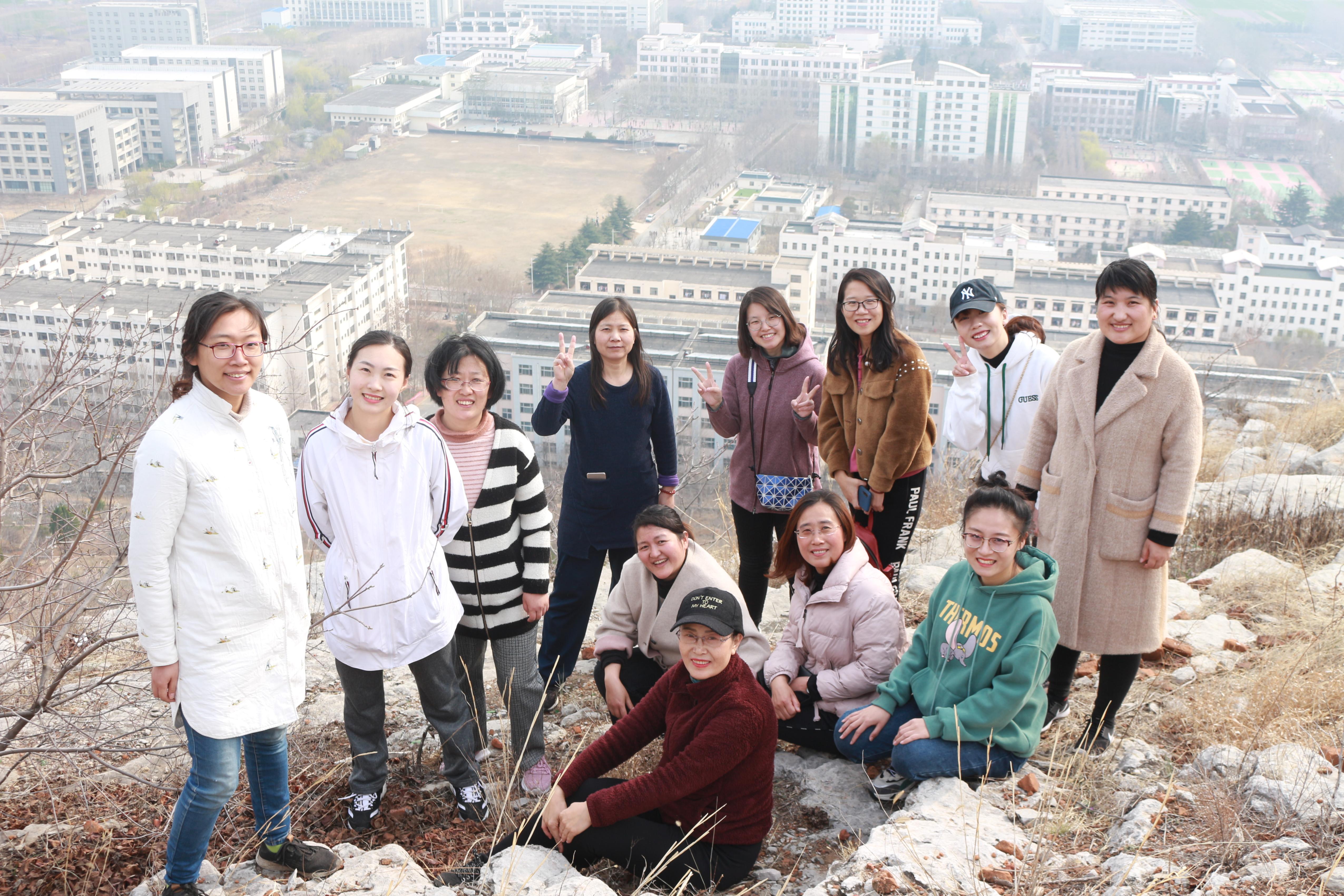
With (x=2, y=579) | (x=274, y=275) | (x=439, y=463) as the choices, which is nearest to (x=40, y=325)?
(x=274, y=275)

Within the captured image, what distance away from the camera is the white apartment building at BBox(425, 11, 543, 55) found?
50.0 meters

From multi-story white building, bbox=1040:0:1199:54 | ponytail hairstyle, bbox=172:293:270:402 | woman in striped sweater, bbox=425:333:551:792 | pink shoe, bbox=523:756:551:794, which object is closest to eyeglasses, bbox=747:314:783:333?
woman in striped sweater, bbox=425:333:551:792

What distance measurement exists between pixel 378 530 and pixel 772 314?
109cm

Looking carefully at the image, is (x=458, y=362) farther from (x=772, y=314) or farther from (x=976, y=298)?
(x=976, y=298)

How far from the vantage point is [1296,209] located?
29.3 metres

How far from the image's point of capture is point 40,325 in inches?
513

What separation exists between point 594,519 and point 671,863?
2.99ft

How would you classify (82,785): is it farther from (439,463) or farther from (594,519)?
(594,519)

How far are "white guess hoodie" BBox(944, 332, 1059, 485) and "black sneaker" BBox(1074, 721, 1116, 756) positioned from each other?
1.78ft

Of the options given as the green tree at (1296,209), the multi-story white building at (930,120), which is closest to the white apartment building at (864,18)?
the multi-story white building at (930,120)

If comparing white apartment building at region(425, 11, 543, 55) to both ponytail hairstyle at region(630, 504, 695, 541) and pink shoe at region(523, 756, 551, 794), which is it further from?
pink shoe at region(523, 756, 551, 794)

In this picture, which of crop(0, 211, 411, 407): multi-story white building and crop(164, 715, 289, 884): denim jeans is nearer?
crop(164, 715, 289, 884): denim jeans

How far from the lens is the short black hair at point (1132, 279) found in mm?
1932

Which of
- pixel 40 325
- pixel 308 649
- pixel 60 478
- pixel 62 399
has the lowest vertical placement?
pixel 40 325
